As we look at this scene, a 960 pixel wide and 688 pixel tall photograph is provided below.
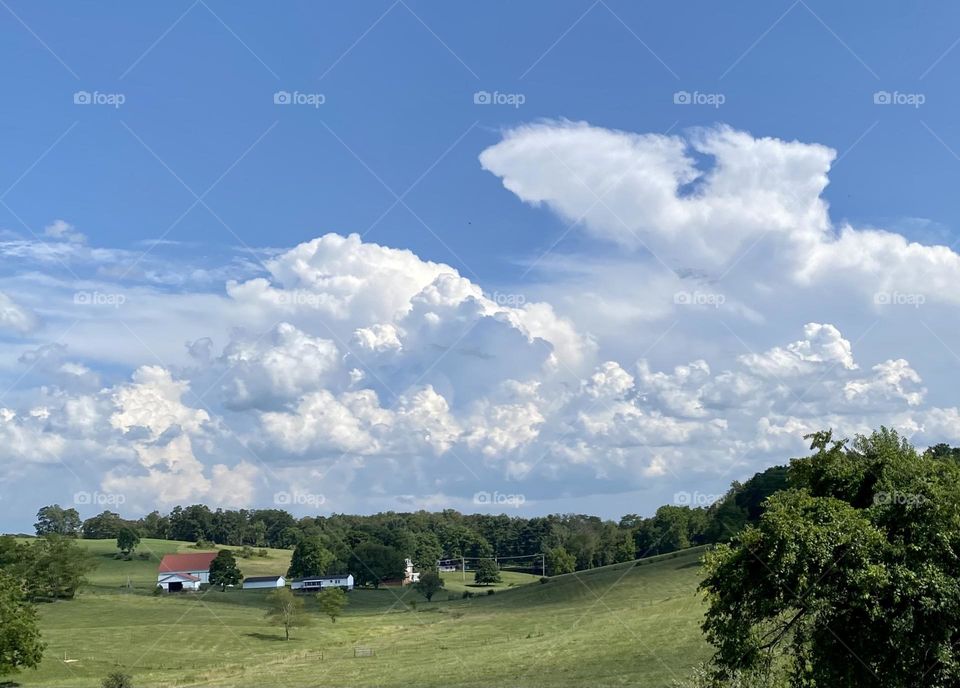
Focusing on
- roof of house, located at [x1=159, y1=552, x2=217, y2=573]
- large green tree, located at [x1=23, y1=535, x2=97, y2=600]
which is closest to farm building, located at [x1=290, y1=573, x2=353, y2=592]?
roof of house, located at [x1=159, y1=552, x2=217, y2=573]

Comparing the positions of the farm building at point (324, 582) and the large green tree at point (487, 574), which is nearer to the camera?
the farm building at point (324, 582)

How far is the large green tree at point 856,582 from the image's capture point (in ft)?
71.7

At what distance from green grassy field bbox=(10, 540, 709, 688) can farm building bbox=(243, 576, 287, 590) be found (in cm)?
1982

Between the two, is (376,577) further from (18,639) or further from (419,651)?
(18,639)

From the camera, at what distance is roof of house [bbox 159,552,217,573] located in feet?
601

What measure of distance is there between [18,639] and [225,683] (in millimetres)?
15379

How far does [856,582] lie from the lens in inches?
859

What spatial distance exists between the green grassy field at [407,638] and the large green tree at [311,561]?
27.5 metres

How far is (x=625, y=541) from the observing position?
629ft

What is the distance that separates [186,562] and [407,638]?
107m

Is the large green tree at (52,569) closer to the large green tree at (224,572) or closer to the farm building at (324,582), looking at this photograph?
the large green tree at (224,572)

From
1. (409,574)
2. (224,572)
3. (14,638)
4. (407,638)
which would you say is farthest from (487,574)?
(14,638)

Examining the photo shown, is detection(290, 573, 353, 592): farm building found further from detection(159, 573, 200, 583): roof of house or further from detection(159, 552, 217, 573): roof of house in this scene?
detection(159, 552, 217, 573): roof of house

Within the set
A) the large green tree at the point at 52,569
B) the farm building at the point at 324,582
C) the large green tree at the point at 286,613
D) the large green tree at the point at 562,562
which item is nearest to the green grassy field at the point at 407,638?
the large green tree at the point at 286,613
